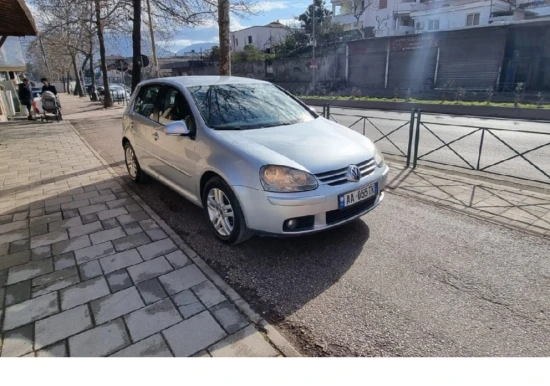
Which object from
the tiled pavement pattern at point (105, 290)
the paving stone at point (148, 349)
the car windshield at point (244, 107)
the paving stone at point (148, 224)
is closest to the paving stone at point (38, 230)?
the tiled pavement pattern at point (105, 290)

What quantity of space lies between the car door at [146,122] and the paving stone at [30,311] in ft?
7.54

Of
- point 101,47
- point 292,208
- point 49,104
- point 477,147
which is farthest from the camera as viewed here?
point 101,47

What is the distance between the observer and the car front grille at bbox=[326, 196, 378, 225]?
3164 millimetres

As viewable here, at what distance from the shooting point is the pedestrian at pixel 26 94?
610 inches

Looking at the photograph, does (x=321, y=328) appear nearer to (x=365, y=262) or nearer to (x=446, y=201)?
(x=365, y=262)

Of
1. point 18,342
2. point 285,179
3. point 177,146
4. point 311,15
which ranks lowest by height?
point 18,342

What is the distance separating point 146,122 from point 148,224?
5.07 feet

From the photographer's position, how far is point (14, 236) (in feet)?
12.9

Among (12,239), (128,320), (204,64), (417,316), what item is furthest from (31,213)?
(204,64)

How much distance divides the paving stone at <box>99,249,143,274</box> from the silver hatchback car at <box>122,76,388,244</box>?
0.81 metres

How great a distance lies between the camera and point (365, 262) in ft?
10.6

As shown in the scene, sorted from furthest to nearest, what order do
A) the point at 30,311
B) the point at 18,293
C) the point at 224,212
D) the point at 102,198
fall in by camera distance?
the point at 102,198, the point at 224,212, the point at 18,293, the point at 30,311

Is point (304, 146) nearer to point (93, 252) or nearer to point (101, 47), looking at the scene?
point (93, 252)

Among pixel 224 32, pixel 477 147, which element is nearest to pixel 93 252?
pixel 224 32
